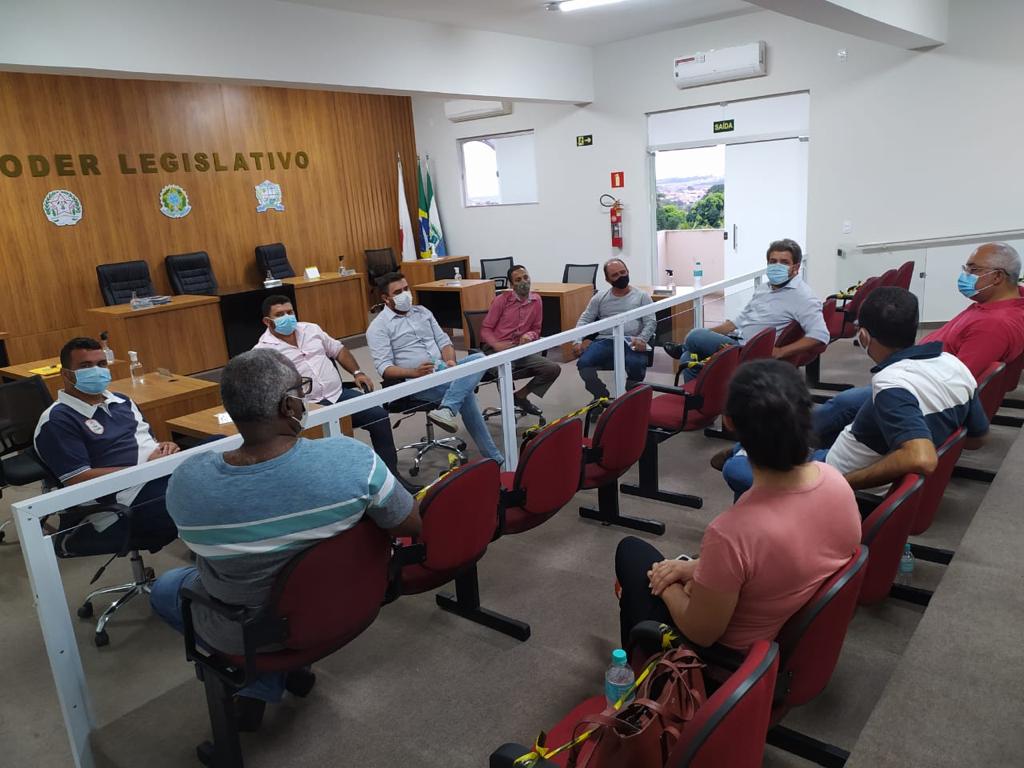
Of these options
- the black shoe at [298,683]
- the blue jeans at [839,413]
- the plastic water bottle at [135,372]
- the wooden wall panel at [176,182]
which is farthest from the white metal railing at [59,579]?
the wooden wall panel at [176,182]

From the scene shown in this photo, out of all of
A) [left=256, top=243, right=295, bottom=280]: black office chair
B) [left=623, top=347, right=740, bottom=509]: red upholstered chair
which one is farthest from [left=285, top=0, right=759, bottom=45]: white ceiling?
[left=623, top=347, right=740, bottom=509]: red upholstered chair

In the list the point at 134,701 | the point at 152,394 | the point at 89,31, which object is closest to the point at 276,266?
the point at 89,31

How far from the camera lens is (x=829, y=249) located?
8344 millimetres

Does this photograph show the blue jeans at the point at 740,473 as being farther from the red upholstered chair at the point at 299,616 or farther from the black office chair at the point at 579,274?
the black office chair at the point at 579,274

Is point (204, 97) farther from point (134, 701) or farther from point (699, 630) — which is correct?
point (699, 630)

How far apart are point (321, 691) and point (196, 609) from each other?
2.30 feet

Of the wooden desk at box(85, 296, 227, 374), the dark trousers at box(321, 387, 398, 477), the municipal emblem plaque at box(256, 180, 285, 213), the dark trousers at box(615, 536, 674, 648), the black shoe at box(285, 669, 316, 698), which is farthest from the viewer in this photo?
the municipal emblem plaque at box(256, 180, 285, 213)

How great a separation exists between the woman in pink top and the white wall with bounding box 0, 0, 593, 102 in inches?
214

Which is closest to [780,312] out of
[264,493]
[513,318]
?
[513,318]

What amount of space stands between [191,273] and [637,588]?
827cm

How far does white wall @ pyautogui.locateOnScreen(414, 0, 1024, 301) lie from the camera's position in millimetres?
7035

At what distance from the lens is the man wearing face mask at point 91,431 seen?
309 cm

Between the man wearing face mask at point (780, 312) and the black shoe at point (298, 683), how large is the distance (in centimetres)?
330

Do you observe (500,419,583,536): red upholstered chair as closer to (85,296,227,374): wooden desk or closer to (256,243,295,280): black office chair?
(85,296,227,374): wooden desk
